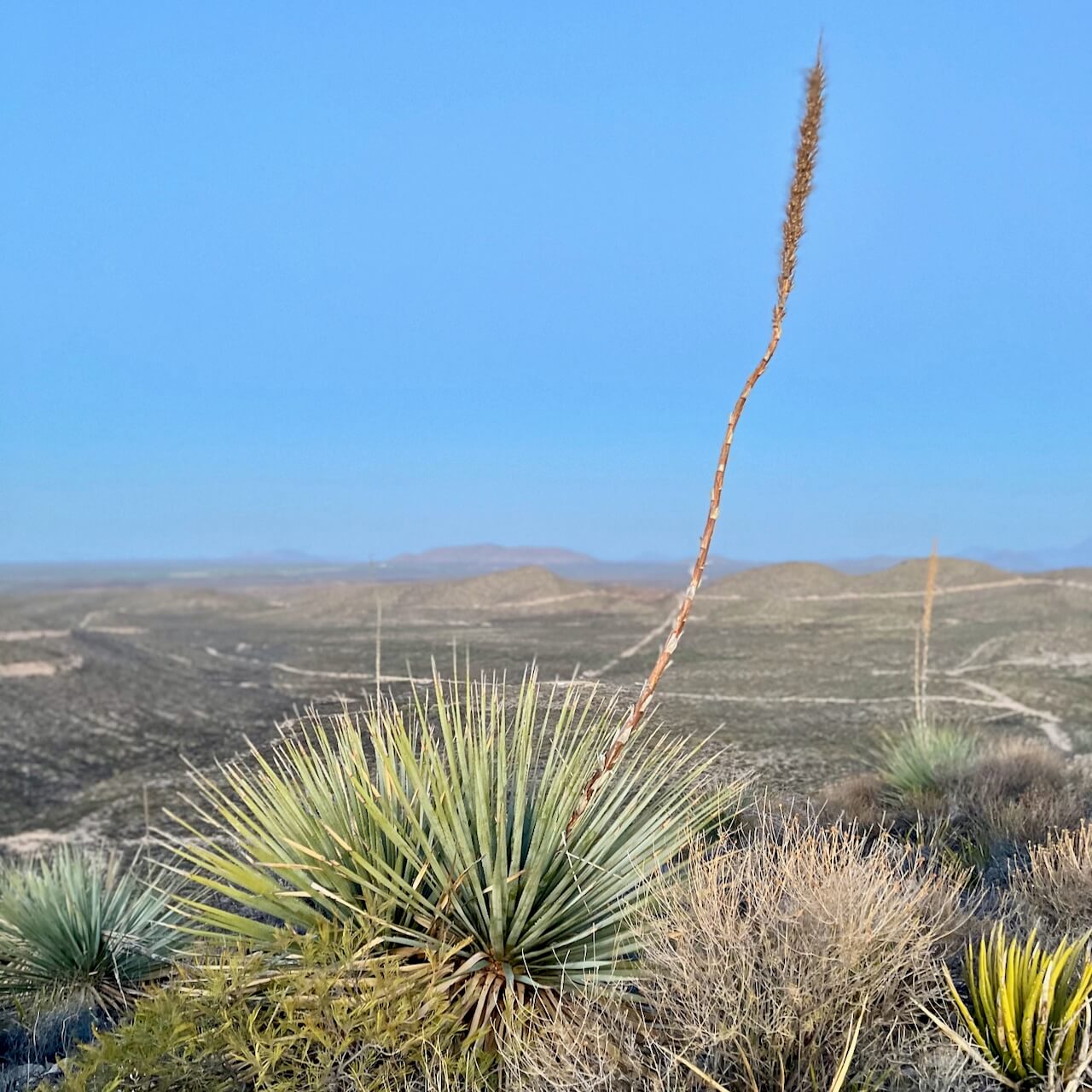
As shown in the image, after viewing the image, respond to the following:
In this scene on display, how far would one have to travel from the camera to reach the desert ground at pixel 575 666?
11367 mm

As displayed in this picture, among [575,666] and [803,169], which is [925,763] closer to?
[575,666]

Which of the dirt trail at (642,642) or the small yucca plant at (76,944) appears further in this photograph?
the dirt trail at (642,642)

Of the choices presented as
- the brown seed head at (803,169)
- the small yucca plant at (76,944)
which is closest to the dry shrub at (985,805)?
the brown seed head at (803,169)

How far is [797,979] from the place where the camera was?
236 cm

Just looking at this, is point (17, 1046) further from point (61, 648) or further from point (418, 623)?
point (418, 623)

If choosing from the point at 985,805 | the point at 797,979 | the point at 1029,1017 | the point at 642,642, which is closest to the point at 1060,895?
the point at 1029,1017

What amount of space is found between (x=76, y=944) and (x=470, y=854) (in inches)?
107

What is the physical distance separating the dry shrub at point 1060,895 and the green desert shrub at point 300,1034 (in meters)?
2.17

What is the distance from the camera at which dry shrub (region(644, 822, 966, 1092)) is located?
7.41 feet

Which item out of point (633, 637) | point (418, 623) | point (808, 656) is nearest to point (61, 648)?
point (418, 623)

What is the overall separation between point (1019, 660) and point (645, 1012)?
71.4 feet

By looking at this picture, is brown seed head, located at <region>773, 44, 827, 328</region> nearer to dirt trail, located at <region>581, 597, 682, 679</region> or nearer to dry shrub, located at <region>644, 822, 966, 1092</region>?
dry shrub, located at <region>644, 822, 966, 1092</region>

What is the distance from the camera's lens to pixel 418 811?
327 cm

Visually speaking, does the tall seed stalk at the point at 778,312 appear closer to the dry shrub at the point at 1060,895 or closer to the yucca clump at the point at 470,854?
the yucca clump at the point at 470,854
